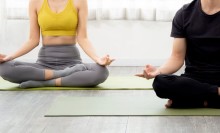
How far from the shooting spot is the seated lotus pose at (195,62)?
2900 mm

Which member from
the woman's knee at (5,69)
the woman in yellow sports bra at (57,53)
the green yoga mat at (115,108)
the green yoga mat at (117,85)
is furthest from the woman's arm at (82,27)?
the green yoga mat at (115,108)

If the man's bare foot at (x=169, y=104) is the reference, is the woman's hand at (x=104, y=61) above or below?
above

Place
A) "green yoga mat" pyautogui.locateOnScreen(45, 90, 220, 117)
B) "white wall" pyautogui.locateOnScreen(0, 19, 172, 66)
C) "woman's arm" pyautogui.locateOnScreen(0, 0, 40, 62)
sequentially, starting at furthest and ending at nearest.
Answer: "white wall" pyautogui.locateOnScreen(0, 19, 172, 66) → "woman's arm" pyautogui.locateOnScreen(0, 0, 40, 62) → "green yoga mat" pyautogui.locateOnScreen(45, 90, 220, 117)

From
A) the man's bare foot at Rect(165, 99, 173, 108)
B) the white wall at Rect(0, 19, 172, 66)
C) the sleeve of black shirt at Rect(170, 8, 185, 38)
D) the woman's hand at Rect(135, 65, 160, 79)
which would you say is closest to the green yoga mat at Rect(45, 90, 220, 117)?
the man's bare foot at Rect(165, 99, 173, 108)

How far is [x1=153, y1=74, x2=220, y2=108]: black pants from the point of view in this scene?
2.89 metres

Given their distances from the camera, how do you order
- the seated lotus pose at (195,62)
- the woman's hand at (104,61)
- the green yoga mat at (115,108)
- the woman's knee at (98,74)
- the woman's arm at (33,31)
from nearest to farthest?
the green yoga mat at (115,108) < the seated lotus pose at (195,62) < the woman's hand at (104,61) < the woman's knee at (98,74) < the woman's arm at (33,31)

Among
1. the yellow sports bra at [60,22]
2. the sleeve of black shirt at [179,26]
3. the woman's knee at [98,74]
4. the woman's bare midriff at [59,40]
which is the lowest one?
the woman's knee at [98,74]

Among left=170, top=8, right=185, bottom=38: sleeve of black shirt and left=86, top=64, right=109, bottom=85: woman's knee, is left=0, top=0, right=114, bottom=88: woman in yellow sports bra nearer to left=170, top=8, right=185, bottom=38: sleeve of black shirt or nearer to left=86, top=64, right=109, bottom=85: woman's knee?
left=86, top=64, right=109, bottom=85: woman's knee

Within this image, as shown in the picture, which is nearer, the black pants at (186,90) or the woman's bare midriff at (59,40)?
the black pants at (186,90)

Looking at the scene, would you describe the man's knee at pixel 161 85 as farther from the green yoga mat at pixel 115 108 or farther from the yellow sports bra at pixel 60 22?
the yellow sports bra at pixel 60 22

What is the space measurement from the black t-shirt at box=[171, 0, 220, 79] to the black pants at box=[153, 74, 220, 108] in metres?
0.09

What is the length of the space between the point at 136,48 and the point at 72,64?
55.2 inches

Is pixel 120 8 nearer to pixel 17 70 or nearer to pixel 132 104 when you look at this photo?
pixel 17 70

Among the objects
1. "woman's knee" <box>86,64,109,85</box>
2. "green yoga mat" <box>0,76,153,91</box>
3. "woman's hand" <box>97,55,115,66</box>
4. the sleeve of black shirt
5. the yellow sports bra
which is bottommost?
"green yoga mat" <box>0,76,153,91</box>
